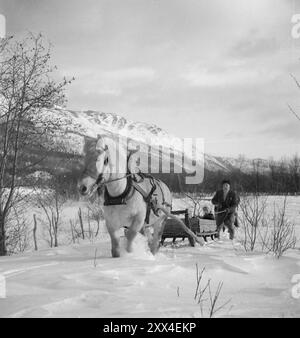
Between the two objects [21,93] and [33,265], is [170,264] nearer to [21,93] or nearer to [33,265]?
[33,265]

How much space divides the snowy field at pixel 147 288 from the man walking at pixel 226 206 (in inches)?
225

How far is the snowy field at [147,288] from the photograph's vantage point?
120 inches

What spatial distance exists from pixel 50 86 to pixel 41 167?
288cm

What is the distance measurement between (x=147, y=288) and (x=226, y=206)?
26.8ft

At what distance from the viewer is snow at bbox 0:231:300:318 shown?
9.96 ft

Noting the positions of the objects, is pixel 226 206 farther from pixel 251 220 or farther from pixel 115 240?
pixel 115 240

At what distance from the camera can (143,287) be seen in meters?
3.92

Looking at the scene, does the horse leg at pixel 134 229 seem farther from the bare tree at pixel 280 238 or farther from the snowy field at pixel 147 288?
the bare tree at pixel 280 238

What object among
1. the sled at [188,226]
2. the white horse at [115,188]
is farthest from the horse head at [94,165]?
the sled at [188,226]

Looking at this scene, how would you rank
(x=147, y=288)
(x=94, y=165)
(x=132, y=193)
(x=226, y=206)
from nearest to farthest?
(x=147, y=288) → (x=94, y=165) → (x=132, y=193) → (x=226, y=206)

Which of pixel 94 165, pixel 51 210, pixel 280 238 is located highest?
pixel 94 165

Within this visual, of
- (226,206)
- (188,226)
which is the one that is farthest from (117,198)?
(226,206)
